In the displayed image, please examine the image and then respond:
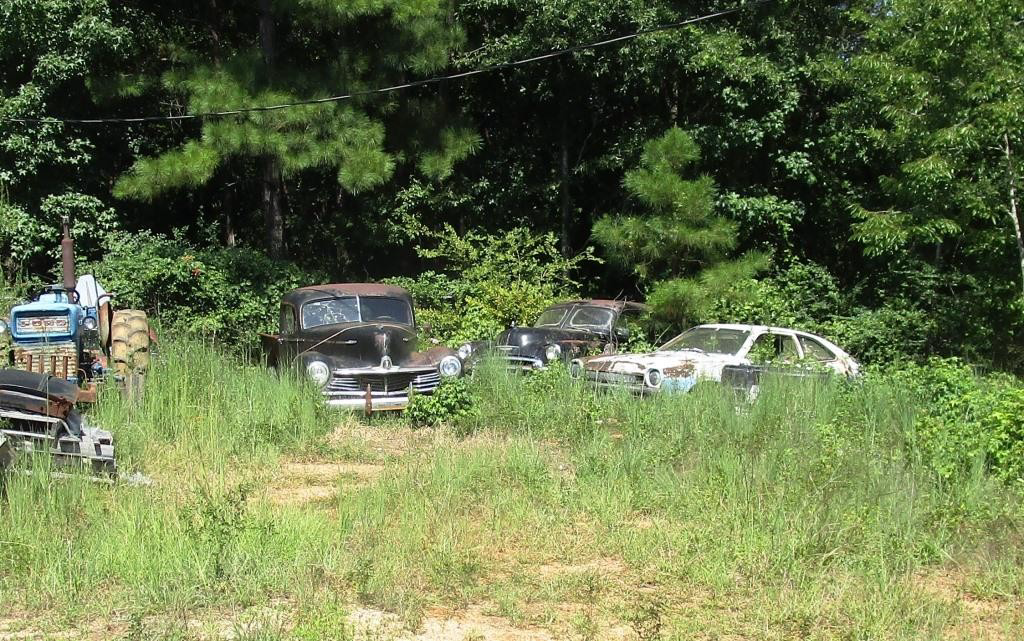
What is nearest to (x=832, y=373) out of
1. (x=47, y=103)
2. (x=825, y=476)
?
(x=825, y=476)

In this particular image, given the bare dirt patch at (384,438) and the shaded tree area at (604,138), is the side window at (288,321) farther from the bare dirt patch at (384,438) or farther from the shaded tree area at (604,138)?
the shaded tree area at (604,138)

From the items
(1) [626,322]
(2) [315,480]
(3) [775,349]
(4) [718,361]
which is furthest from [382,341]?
(1) [626,322]

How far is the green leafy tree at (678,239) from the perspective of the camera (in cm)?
1675

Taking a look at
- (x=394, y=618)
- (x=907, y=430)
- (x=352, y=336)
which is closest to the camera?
(x=394, y=618)

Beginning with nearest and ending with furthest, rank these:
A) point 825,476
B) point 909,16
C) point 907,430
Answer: point 825,476
point 907,430
point 909,16

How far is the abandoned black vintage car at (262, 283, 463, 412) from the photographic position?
1184cm

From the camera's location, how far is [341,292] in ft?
45.1

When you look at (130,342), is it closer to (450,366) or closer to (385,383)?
(385,383)

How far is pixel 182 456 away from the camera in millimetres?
8930

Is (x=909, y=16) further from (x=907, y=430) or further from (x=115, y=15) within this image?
(x=115, y=15)

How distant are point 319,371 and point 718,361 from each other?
15.3 feet

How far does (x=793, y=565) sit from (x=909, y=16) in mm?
10999

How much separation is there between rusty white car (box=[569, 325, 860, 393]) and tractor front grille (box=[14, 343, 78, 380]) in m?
5.58

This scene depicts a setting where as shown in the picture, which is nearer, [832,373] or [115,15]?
[832,373]
